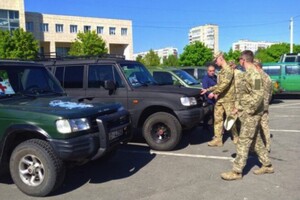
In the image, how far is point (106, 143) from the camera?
496 centimetres

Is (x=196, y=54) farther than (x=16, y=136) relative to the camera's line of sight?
Yes

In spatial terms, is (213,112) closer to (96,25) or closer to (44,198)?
(44,198)

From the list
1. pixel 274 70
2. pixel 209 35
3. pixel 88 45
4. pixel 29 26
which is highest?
pixel 209 35

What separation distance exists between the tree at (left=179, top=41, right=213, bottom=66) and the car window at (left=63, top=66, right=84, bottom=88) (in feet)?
151

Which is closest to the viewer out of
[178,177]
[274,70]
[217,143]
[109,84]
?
[178,177]

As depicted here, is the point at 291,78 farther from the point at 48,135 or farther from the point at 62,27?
the point at 62,27

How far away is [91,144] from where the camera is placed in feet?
15.8

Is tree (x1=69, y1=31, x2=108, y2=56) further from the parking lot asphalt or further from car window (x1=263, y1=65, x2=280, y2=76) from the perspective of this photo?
the parking lot asphalt

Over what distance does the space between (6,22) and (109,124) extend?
5559cm

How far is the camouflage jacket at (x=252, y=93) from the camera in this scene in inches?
202

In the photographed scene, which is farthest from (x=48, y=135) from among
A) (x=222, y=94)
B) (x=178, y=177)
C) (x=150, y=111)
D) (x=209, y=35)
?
(x=209, y=35)

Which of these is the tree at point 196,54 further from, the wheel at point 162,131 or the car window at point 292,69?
the wheel at point 162,131

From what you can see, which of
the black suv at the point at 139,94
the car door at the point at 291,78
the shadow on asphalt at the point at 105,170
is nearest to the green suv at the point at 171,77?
the black suv at the point at 139,94

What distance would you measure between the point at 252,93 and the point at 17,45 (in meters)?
42.2
